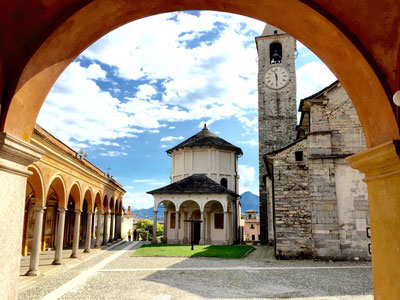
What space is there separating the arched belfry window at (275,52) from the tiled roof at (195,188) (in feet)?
46.8

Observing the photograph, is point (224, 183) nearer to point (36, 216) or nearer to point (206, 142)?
point (206, 142)

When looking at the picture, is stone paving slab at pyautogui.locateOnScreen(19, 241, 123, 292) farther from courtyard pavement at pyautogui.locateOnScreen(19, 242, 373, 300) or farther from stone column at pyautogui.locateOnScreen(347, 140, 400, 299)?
stone column at pyautogui.locateOnScreen(347, 140, 400, 299)

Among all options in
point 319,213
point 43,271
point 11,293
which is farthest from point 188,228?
point 11,293

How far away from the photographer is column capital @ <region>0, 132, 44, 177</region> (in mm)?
3114

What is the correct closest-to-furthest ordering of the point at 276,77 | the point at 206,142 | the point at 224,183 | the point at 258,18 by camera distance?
the point at 258,18
the point at 276,77
the point at 224,183
the point at 206,142

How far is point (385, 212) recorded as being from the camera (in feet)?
11.0

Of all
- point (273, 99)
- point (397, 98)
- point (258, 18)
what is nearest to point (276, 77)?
point (273, 99)

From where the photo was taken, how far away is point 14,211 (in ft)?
11.1

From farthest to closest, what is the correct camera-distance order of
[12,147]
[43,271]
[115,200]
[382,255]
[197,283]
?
1. [115,200]
2. [43,271]
3. [197,283]
4. [382,255]
5. [12,147]

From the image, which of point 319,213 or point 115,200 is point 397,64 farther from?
point 115,200

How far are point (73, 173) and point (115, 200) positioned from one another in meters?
14.3

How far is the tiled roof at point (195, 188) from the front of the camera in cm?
2989

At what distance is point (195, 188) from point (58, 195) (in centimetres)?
1641

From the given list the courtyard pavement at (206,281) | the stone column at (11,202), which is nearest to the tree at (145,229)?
the courtyard pavement at (206,281)
